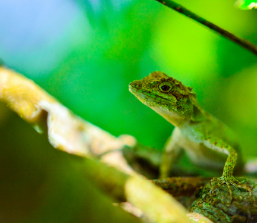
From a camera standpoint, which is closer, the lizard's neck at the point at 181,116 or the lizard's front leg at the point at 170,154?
the lizard's neck at the point at 181,116

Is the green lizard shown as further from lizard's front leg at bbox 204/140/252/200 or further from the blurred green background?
the blurred green background

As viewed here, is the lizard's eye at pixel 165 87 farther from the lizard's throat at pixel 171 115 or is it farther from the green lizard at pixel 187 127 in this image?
the lizard's throat at pixel 171 115

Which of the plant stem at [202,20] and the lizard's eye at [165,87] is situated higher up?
the plant stem at [202,20]

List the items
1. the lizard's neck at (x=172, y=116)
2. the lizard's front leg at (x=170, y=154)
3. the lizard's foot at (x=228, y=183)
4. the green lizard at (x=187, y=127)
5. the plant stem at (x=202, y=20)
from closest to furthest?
1. the plant stem at (x=202, y=20)
2. the lizard's foot at (x=228, y=183)
3. the green lizard at (x=187, y=127)
4. the lizard's neck at (x=172, y=116)
5. the lizard's front leg at (x=170, y=154)

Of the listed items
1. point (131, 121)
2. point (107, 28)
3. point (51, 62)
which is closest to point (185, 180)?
point (131, 121)

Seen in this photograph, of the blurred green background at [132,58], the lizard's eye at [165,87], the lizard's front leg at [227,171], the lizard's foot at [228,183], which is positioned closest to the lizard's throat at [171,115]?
the lizard's eye at [165,87]

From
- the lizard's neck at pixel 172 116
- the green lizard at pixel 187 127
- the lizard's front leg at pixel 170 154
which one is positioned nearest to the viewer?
the green lizard at pixel 187 127

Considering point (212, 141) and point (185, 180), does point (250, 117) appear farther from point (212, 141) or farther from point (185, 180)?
point (185, 180)
